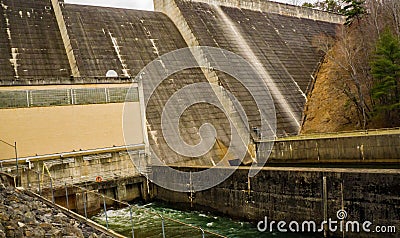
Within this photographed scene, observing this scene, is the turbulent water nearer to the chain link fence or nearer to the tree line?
the chain link fence

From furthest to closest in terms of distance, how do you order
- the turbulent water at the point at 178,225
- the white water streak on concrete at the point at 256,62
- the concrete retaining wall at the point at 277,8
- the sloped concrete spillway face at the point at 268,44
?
1. the concrete retaining wall at the point at 277,8
2. the sloped concrete spillway face at the point at 268,44
3. the white water streak on concrete at the point at 256,62
4. the turbulent water at the point at 178,225

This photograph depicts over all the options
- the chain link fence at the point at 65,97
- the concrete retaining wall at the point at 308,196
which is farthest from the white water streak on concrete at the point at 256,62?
the concrete retaining wall at the point at 308,196

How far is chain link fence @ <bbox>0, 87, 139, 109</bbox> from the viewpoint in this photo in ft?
45.7

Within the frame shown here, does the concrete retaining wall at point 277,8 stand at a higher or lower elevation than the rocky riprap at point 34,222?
higher

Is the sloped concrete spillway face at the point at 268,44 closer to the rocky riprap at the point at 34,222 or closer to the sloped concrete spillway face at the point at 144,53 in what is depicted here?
the sloped concrete spillway face at the point at 144,53

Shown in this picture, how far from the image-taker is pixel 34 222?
7.45m

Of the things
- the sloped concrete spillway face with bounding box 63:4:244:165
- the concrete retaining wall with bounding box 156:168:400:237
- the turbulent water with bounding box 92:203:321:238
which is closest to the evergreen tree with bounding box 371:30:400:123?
the sloped concrete spillway face with bounding box 63:4:244:165

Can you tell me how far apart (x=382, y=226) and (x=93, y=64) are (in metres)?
16.2

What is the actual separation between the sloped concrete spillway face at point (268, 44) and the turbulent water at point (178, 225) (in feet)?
28.1

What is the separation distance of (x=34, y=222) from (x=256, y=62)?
67.6 ft

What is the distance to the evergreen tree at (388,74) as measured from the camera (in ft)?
57.0

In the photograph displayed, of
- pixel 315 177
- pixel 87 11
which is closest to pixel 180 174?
pixel 315 177

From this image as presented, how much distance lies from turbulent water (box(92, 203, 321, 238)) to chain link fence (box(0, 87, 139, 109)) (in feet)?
15.6

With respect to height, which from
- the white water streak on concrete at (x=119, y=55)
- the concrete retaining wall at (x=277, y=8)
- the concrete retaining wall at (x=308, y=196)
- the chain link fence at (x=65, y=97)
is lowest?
the concrete retaining wall at (x=308, y=196)
